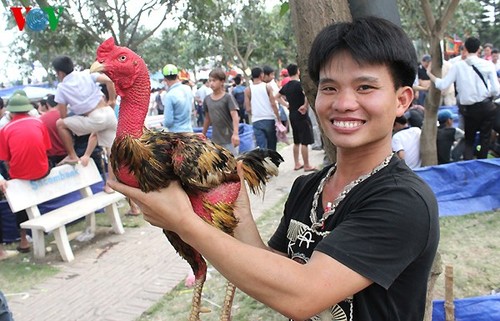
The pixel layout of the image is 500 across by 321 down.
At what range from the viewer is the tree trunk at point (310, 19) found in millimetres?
1912

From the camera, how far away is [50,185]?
5.48m

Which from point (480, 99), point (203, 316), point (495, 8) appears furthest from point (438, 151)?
point (495, 8)

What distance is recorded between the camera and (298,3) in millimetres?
1961

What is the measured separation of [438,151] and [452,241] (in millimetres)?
2049

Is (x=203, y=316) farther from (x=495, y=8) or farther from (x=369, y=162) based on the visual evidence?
(x=495, y=8)

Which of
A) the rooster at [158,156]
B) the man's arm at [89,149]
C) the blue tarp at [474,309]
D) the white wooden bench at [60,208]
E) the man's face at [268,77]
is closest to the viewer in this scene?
the rooster at [158,156]

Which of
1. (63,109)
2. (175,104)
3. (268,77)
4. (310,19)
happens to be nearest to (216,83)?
(175,104)

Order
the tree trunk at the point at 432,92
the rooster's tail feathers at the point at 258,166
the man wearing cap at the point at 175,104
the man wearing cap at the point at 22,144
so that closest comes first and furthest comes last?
the rooster's tail feathers at the point at 258,166 → the tree trunk at the point at 432,92 → the man wearing cap at the point at 22,144 → the man wearing cap at the point at 175,104

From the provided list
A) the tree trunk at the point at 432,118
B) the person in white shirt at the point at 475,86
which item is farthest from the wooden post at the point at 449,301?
the person in white shirt at the point at 475,86

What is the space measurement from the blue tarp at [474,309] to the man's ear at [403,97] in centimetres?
187

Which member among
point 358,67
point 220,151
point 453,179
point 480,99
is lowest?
point 453,179

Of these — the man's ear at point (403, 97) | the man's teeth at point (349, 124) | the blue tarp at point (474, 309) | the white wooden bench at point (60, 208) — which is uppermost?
the man's ear at point (403, 97)

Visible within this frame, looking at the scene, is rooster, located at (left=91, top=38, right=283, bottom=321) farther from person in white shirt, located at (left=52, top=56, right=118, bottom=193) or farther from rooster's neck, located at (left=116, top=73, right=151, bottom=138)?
person in white shirt, located at (left=52, top=56, right=118, bottom=193)

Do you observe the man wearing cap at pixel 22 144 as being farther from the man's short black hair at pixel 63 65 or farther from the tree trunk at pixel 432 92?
the tree trunk at pixel 432 92
